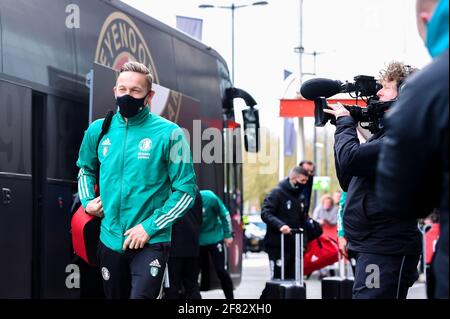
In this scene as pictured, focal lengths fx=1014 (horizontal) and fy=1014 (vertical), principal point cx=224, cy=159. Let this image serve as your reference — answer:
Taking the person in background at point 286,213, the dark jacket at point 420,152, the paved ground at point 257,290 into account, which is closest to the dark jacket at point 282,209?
the person in background at point 286,213

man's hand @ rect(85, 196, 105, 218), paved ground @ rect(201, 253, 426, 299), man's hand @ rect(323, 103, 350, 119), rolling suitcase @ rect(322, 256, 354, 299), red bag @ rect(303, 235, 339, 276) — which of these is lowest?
paved ground @ rect(201, 253, 426, 299)

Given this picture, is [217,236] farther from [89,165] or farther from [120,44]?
[89,165]

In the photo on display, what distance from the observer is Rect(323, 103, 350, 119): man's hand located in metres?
5.64

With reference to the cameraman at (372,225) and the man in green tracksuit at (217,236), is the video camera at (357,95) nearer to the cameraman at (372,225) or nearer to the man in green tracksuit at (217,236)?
the cameraman at (372,225)

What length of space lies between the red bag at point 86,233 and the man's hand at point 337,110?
172 cm

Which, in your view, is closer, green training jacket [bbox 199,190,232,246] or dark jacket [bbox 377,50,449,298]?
dark jacket [bbox 377,50,449,298]

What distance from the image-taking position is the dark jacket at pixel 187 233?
11.3m

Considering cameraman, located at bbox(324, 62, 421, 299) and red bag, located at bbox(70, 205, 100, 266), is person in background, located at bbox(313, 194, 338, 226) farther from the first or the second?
cameraman, located at bbox(324, 62, 421, 299)

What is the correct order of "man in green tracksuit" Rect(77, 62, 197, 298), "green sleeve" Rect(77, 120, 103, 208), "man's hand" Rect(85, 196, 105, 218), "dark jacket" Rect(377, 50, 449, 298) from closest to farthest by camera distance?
"dark jacket" Rect(377, 50, 449, 298) < "man in green tracksuit" Rect(77, 62, 197, 298) < "man's hand" Rect(85, 196, 105, 218) < "green sleeve" Rect(77, 120, 103, 208)

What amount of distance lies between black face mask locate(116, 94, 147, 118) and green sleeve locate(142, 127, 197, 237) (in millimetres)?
255

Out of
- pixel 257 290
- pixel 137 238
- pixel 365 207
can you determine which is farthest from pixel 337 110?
pixel 257 290

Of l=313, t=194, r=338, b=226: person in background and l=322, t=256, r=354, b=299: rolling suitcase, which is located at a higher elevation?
l=313, t=194, r=338, b=226: person in background

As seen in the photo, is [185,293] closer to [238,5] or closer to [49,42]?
[49,42]
